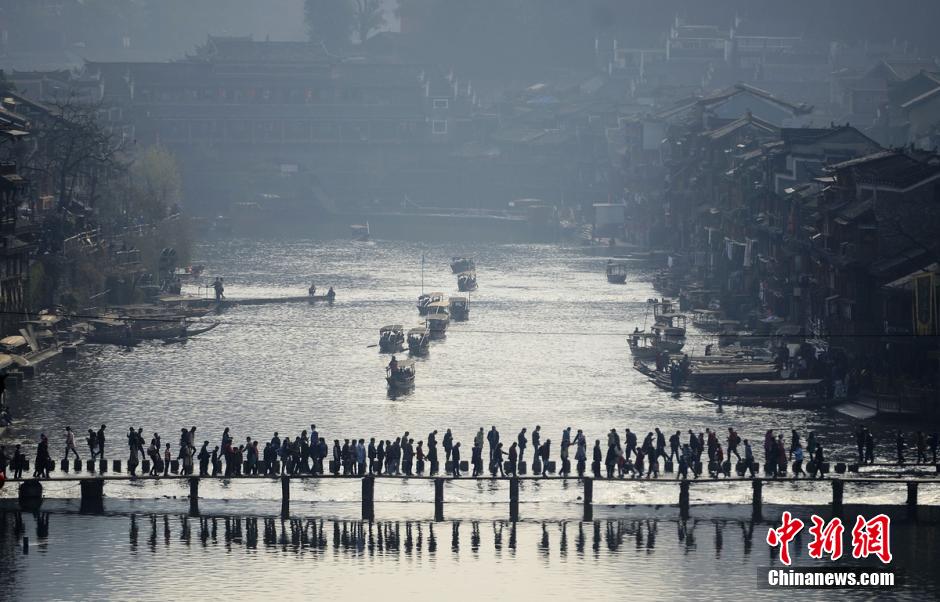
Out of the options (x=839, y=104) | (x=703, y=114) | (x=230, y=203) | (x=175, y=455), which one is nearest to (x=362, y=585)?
(x=175, y=455)

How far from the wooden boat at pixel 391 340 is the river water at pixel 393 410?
27.8 inches

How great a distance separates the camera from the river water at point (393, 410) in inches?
1769

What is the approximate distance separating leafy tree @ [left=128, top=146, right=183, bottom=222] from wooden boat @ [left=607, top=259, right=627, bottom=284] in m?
25.8

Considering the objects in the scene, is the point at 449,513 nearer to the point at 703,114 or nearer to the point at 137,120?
the point at 703,114

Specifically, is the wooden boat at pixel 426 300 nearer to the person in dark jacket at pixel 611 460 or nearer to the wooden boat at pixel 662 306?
the wooden boat at pixel 662 306

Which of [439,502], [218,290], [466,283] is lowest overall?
[439,502]

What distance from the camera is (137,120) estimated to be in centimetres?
15350

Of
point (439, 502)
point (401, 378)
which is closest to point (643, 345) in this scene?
→ point (401, 378)

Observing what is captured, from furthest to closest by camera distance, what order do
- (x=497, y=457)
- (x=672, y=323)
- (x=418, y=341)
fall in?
(x=672, y=323)
(x=418, y=341)
(x=497, y=457)

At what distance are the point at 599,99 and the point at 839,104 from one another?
21.3 meters

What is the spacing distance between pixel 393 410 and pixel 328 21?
12871 cm

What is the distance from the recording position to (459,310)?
90625 mm

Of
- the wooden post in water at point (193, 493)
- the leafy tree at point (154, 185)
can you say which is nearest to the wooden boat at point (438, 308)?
the leafy tree at point (154, 185)

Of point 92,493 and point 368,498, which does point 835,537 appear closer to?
point 368,498
